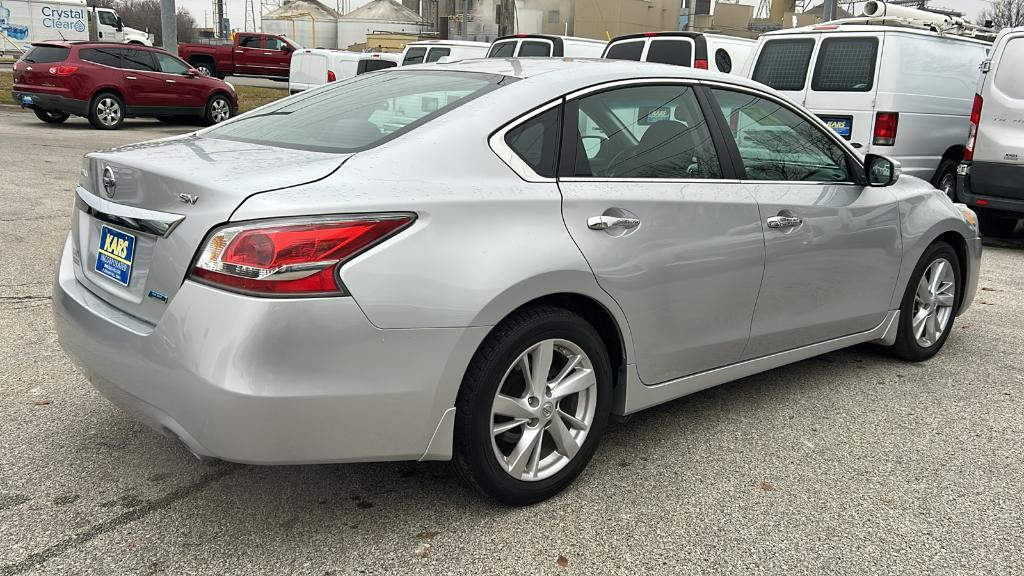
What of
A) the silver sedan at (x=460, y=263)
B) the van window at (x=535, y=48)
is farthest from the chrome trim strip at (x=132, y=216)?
the van window at (x=535, y=48)

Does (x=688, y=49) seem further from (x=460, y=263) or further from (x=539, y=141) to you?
(x=460, y=263)

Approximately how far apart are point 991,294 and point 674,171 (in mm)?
4397

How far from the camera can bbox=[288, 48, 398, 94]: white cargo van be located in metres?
18.8

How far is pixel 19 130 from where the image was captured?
49.5 feet

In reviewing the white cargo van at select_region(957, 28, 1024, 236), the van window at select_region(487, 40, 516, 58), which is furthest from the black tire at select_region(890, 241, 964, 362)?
the van window at select_region(487, 40, 516, 58)

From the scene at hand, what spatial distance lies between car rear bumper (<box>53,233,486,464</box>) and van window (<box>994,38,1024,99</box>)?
7.47m

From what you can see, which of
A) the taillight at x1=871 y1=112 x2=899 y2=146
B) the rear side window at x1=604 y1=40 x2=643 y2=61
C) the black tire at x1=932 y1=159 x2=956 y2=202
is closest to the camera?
the taillight at x1=871 y1=112 x2=899 y2=146

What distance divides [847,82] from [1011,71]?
1.51m

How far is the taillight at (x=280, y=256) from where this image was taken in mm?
2420

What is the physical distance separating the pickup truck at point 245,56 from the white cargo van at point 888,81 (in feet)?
90.0

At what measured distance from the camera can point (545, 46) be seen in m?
14.4

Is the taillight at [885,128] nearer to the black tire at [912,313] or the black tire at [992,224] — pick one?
the black tire at [992,224]

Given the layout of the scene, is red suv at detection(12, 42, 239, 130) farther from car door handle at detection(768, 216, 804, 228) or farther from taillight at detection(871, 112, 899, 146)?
car door handle at detection(768, 216, 804, 228)

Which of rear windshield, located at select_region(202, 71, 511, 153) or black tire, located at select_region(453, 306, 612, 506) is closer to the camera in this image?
black tire, located at select_region(453, 306, 612, 506)
